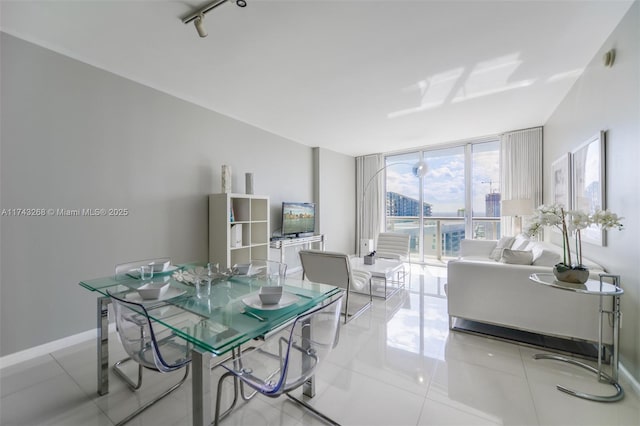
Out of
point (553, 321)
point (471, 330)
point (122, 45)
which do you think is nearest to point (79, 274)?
point (122, 45)

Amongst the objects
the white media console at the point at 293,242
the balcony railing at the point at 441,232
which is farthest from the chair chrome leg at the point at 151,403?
the balcony railing at the point at 441,232

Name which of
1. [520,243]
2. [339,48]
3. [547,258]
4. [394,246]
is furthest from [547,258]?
[339,48]

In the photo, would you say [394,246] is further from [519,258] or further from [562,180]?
[562,180]

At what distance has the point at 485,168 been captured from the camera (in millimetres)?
5477

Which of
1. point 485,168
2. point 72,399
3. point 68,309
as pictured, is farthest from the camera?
point 485,168

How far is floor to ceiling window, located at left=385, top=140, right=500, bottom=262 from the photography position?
544 centimetres

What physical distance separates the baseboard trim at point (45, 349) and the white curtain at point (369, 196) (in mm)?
5471

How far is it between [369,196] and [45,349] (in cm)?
613

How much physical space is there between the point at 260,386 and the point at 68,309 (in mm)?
2410

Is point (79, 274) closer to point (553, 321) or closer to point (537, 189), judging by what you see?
point (553, 321)

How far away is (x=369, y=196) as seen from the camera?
6.83 meters

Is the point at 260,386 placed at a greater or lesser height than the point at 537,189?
lesser

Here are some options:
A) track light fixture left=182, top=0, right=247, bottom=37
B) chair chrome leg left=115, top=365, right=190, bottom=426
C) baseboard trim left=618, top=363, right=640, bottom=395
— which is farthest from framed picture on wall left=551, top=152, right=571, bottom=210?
chair chrome leg left=115, top=365, right=190, bottom=426

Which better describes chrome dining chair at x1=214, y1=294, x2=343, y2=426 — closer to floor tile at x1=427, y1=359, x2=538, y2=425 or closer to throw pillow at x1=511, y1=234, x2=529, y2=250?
floor tile at x1=427, y1=359, x2=538, y2=425
